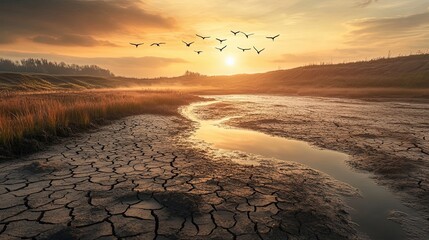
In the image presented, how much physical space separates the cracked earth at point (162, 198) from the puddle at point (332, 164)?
0.29 metres

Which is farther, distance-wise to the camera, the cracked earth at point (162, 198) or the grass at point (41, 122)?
the grass at point (41, 122)

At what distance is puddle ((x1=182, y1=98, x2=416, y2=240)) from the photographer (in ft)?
12.4

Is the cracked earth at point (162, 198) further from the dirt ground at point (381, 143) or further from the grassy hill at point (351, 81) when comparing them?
the grassy hill at point (351, 81)

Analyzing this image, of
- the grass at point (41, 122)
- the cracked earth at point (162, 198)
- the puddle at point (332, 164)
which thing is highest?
the grass at point (41, 122)

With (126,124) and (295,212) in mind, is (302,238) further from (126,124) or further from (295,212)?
(126,124)

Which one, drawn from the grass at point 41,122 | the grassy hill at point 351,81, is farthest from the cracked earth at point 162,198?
the grassy hill at point 351,81

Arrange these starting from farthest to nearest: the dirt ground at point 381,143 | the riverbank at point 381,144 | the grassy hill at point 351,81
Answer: the grassy hill at point 351,81 → the dirt ground at point 381,143 → the riverbank at point 381,144

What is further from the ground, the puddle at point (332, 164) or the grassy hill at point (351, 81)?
the grassy hill at point (351, 81)

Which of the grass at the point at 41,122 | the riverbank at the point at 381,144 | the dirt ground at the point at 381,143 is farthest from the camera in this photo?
the grass at the point at 41,122

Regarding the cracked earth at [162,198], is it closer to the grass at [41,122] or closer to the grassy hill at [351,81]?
the grass at [41,122]

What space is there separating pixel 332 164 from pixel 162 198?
13.9 feet

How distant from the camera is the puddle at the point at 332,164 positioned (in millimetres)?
3787

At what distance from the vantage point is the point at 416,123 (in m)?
12.3

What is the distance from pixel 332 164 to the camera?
21.9ft
